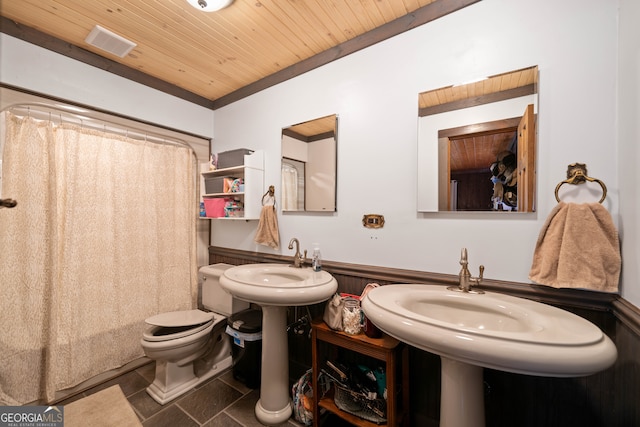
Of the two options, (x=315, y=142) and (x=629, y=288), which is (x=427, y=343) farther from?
(x=315, y=142)

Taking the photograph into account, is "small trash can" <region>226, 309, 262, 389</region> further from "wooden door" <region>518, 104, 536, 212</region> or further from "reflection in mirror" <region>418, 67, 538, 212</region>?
"wooden door" <region>518, 104, 536, 212</region>

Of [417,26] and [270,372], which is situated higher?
[417,26]

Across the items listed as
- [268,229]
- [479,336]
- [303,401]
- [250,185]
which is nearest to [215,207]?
[250,185]

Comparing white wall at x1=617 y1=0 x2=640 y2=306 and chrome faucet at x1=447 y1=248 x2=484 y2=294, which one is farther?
chrome faucet at x1=447 y1=248 x2=484 y2=294

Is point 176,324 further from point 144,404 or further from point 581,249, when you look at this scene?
point 581,249

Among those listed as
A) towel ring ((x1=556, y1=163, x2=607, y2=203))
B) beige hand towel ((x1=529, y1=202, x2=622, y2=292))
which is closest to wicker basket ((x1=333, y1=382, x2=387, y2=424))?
beige hand towel ((x1=529, y1=202, x2=622, y2=292))

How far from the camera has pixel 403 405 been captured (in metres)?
1.33

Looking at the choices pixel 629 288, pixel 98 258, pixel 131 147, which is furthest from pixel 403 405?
pixel 131 147

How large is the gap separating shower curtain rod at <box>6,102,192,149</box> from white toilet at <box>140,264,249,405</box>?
1220mm

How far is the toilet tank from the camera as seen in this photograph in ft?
6.48

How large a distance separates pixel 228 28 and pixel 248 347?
2056 mm

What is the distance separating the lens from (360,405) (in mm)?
1302

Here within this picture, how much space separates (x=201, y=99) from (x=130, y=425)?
2.49m

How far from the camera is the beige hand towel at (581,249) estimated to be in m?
0.96
